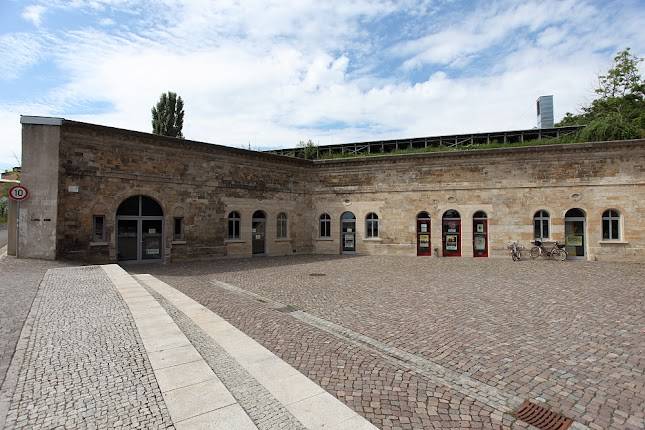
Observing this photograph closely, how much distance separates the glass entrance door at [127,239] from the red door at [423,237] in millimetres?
14687

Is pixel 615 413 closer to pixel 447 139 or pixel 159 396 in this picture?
pixel 159 396

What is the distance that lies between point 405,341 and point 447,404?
2.00m

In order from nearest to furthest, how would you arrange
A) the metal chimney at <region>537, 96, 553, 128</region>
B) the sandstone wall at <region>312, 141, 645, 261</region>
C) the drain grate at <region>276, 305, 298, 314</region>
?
the drain grate at <region>276, 305, 298, 314</region>
the sandstone wall at <region>312, 141, 645, 261</region>
the metal chimney at <region>537, 96, 553, 128</region>

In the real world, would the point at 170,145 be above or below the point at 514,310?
above

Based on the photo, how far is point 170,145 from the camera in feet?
54.3

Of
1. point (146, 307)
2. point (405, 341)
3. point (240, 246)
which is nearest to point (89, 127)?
point (240, 246)

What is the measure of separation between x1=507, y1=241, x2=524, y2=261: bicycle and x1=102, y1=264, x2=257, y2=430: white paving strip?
16.7m

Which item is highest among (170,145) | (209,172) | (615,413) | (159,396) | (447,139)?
(447,139)

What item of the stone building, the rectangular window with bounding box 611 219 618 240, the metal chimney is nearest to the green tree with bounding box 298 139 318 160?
the stone building

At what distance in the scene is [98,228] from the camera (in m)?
14.6

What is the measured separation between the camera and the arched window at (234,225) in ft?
61.3

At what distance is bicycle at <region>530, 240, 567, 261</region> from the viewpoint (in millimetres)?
17116

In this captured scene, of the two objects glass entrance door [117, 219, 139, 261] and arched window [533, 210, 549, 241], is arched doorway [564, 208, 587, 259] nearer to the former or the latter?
arched window [533, 210, 549, 241]

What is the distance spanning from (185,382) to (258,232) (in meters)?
16.2
